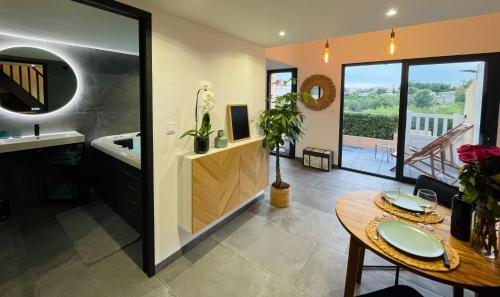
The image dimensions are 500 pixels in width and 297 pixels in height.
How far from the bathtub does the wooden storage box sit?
3.46m

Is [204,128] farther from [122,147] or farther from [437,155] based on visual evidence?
[437,155]

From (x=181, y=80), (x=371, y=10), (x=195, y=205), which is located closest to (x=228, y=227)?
(x=195, y=205)

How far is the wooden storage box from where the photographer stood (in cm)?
510

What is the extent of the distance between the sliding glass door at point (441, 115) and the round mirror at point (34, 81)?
5594 mm

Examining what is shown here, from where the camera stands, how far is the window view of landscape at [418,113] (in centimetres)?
386

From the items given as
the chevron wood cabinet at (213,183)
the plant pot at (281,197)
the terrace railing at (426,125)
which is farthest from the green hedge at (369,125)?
the chevron wood cabinet at (213,183)

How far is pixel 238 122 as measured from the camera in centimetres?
302

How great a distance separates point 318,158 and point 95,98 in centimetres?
429

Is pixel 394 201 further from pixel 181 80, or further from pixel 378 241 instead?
pixel 181 80

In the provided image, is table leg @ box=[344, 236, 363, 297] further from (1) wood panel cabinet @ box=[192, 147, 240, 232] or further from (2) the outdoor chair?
(2) the outdoor chair

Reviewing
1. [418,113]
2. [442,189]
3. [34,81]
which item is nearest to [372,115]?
[418,113]

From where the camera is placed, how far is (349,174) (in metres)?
4.92

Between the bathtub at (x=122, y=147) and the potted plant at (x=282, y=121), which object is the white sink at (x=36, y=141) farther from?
the potted plant at (x=282, y=121)

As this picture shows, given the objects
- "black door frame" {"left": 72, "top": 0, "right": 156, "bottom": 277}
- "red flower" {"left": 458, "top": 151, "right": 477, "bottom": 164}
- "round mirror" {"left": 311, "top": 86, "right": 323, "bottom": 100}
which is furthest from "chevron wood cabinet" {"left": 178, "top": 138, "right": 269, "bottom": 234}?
"round mirror" {"left": 311, "top": 86, "right": 323, "bottom": 100}
